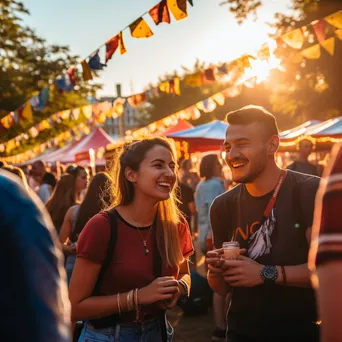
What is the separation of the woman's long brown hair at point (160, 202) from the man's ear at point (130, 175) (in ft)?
0.06

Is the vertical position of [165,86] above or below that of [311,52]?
above

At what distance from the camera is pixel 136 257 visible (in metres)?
3.26

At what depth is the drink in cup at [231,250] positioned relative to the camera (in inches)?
118

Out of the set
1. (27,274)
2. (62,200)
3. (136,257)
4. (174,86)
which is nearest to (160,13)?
(62,200)

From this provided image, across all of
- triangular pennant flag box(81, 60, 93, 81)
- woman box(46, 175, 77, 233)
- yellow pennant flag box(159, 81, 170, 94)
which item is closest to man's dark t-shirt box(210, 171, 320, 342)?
woman box(46, 175, 77, 233)

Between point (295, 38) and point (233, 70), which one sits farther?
point (233, 70)

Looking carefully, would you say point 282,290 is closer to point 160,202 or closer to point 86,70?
point 160,202

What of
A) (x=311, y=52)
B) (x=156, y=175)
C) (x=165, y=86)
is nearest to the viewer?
(x=156, y=175)

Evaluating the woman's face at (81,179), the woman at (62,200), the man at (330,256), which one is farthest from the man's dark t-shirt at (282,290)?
the woman's face at (81,179)

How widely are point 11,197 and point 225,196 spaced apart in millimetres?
2285

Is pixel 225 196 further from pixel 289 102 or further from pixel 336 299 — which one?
pixel 289 102

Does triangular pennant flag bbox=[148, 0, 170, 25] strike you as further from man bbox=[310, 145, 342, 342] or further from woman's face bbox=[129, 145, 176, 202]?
man bbox=[310, 145, 342, 342]

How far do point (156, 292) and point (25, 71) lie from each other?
26.8 metres

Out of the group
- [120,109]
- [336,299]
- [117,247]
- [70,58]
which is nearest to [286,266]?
[117,247]
